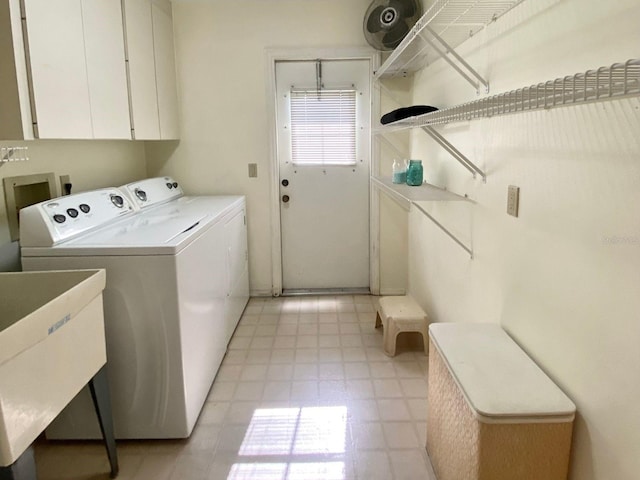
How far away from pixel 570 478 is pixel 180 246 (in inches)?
63.5

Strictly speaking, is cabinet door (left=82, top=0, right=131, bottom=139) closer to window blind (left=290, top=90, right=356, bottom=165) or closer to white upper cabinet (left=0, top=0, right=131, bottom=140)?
white upper cabinet (left=0, top=0, right=131, bottom=140)

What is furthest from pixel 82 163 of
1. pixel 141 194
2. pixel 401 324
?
pixel 401 324

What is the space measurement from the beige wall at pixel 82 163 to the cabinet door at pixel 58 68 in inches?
13.0

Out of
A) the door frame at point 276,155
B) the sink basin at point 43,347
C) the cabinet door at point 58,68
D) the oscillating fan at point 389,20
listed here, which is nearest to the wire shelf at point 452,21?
the oscillating fan at point 389,20

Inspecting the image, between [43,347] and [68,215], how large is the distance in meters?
0.90

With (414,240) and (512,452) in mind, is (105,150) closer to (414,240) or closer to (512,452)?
(414,240)

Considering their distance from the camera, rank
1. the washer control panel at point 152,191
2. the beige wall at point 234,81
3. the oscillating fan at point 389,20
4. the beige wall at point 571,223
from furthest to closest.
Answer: the beige wall at point 234,81 < the oscillating fan at point 389,20 < the washer control panel at point 152,191 < the beige wall at point 571,223

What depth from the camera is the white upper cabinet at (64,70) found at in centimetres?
167

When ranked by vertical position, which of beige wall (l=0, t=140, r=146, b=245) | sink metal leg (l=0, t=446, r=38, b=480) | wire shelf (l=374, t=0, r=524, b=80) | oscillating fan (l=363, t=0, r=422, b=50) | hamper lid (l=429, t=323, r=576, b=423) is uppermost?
oscillating fan (l=363, t=0, r=422, b=50)

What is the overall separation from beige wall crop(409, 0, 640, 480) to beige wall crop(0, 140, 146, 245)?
6.90ft

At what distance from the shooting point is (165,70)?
10.8 feet

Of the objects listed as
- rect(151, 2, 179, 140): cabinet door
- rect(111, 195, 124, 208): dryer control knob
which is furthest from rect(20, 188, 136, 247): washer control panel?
rect(151, 2, 179, 140): cabinet door

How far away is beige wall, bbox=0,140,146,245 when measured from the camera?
2107 mm

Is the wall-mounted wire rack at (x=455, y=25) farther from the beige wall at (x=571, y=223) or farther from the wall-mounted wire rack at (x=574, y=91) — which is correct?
the wall-mounted wire rack at (x=574, y=91)
